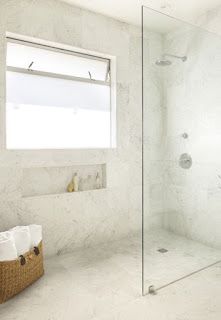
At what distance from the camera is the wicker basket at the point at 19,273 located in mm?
1864

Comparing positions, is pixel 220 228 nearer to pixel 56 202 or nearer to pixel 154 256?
pixel 154 256

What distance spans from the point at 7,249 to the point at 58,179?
38.0 inches

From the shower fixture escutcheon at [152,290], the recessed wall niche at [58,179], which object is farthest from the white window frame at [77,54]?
the shower fixture escutcheon at [152,290]

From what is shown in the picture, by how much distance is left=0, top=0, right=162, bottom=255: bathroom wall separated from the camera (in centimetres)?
242

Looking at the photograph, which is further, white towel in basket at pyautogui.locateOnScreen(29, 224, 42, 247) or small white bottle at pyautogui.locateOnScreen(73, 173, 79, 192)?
small white bottle at pyautogui.locateOnScreen(73, 173, 79, 192)

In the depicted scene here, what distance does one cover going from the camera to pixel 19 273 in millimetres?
1952

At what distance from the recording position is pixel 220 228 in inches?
98.7

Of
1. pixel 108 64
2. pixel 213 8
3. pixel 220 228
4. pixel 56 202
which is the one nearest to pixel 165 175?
pixel 220 228

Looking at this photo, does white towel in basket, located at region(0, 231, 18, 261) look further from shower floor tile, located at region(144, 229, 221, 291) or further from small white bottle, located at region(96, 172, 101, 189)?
small white bottle, located at region(96, 172, 101, 189)

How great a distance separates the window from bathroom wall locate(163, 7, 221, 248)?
3.39 feet

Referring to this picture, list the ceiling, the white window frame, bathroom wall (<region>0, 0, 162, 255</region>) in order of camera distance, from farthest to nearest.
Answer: the ceiling → the white window frame → bathroom wall (<region>0, 0, 162, 255</region>)

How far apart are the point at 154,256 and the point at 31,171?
4.47ft

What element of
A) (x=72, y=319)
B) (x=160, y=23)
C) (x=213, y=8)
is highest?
(x=213, y=8)

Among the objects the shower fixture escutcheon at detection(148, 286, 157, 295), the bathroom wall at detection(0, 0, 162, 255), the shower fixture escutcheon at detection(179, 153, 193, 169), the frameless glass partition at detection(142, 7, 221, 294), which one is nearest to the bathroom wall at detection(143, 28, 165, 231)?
the frameless glass partition at detection(142, 7, 221, 294)
